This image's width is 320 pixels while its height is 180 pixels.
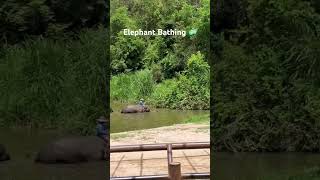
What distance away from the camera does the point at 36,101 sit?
741cm

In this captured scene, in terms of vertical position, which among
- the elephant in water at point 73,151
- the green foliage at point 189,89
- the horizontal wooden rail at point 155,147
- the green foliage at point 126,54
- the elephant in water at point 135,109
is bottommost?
the elephant in water at point 73,151

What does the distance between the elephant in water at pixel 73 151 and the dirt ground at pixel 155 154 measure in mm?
955

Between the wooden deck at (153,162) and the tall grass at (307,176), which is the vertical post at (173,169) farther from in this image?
the tall grass at (307,176)

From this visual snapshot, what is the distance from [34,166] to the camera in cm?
620

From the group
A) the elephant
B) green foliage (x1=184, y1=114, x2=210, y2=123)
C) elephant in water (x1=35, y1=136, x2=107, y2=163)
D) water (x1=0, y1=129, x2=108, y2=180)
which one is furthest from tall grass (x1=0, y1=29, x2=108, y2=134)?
green foliage (x1=184, y1=114, x2=210, y2=123)

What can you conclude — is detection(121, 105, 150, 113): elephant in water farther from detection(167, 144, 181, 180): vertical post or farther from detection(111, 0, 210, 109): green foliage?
detection(167, 144, 181, 180): vertical post

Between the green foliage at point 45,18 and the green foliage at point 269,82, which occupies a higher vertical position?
the green foliage at point 45,18

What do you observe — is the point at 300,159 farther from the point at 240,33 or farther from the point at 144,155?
the point at 144,155

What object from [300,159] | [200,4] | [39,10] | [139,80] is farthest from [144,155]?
[39,10]

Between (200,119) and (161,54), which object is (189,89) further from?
(161,54)

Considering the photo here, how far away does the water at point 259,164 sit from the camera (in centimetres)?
627

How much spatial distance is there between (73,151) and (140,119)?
1.73 metres

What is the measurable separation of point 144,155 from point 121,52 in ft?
2.75

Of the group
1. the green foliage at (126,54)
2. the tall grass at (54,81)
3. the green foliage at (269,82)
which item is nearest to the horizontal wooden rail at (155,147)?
the green foliage at (126,54)
